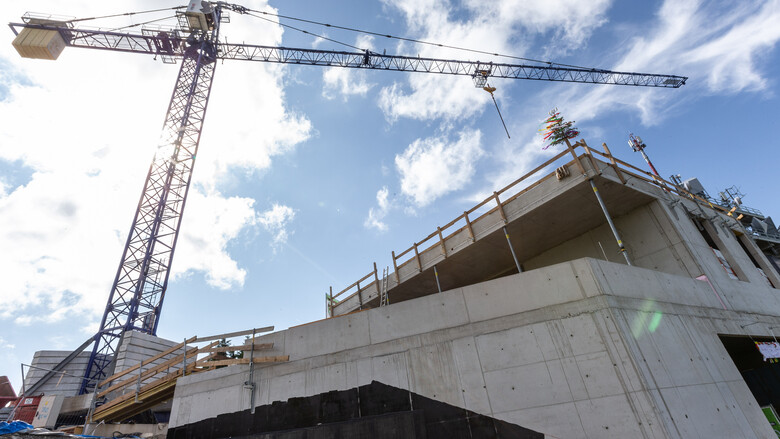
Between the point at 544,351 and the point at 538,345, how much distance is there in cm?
20

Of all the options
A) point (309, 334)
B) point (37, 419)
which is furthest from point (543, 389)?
point (37, 419)

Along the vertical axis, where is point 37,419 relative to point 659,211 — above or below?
below

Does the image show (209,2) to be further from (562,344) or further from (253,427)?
(562,344)

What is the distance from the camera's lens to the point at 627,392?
8.42 metres

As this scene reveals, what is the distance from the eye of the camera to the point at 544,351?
9.55 metres

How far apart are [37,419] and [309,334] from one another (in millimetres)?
16296

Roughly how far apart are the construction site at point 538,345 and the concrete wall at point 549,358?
4 cm

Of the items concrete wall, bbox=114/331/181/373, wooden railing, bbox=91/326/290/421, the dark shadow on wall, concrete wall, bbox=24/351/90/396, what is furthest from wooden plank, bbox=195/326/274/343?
concrete wall, bbox=24/351/90/396

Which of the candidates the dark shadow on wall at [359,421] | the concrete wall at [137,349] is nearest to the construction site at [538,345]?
the dark shadow on wall at [359,421]

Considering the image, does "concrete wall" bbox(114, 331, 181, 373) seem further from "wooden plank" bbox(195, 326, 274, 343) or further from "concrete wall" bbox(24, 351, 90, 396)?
"wooden plank" bbox(195, 326, 274, 343)

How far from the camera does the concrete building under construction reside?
351 inches

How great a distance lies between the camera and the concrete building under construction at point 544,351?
8922 millimetres

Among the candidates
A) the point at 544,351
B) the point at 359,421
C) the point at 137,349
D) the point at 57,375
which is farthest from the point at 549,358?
the point at 57,375

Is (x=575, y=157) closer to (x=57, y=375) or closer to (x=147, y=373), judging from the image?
(x=147, y=373)
